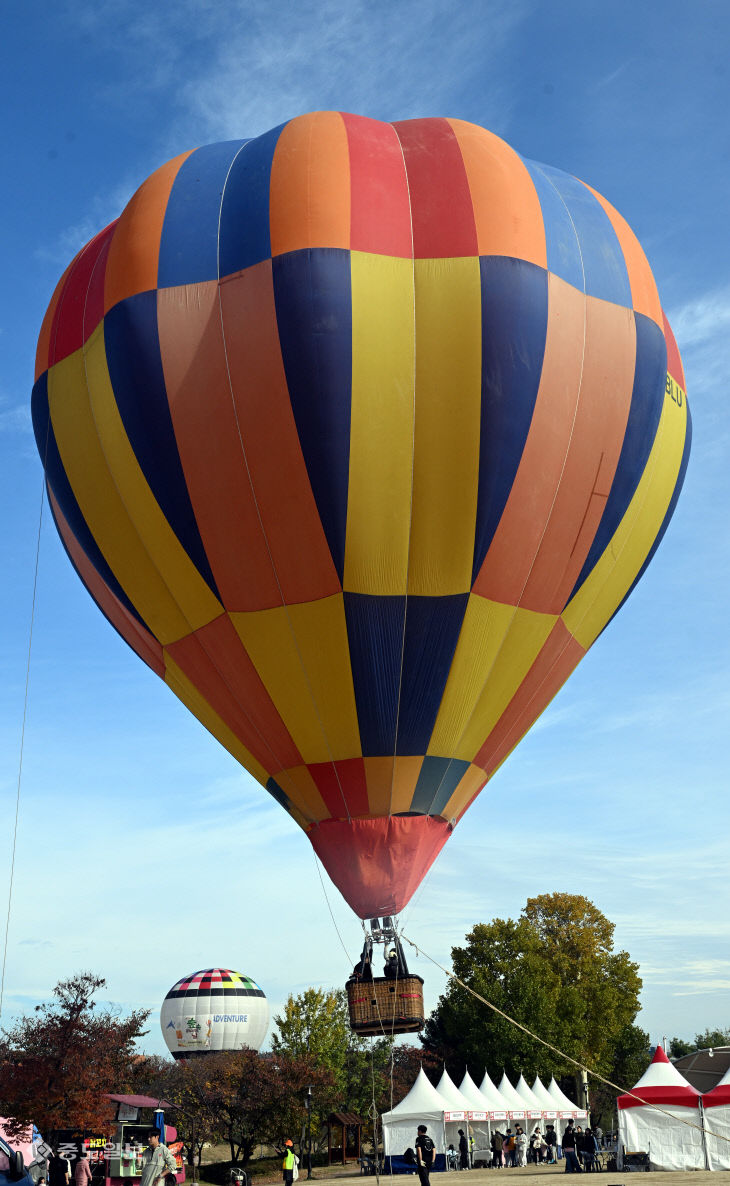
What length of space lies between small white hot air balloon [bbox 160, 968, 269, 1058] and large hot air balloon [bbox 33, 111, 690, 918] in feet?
106

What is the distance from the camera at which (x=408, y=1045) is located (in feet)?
167

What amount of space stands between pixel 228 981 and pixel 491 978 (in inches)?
425

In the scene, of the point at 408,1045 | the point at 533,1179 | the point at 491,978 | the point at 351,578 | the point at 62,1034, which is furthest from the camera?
the point at 408,1045

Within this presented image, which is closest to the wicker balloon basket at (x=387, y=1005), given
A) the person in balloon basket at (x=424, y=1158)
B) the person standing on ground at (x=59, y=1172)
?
the person in balloon basket at (x=424, y=1158)

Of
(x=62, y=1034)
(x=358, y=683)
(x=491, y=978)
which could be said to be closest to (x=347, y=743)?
(x=358, y=683)

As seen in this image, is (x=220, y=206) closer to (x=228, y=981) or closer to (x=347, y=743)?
(x=347, y=743)

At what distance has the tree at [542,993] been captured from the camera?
40.4m

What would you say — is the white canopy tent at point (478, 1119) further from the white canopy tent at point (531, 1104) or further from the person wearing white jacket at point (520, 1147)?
the white canopy tent at point (531, 1104)

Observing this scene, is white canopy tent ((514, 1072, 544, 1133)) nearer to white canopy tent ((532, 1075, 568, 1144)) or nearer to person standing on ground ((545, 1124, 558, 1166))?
white canopy tent ((532, 1075, 568, 1144))

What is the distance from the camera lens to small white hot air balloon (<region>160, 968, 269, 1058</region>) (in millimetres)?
42375

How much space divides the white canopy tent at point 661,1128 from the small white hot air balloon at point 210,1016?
24.7m

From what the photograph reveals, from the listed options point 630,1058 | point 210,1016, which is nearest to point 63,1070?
point 210,1016

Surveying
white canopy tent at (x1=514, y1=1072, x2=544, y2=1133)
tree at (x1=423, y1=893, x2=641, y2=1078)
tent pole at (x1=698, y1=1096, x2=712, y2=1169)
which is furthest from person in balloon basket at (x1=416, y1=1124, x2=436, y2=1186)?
tree at (x1=423, y1=893, x2=641, y2=1078)

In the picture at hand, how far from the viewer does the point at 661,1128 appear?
2102cm
